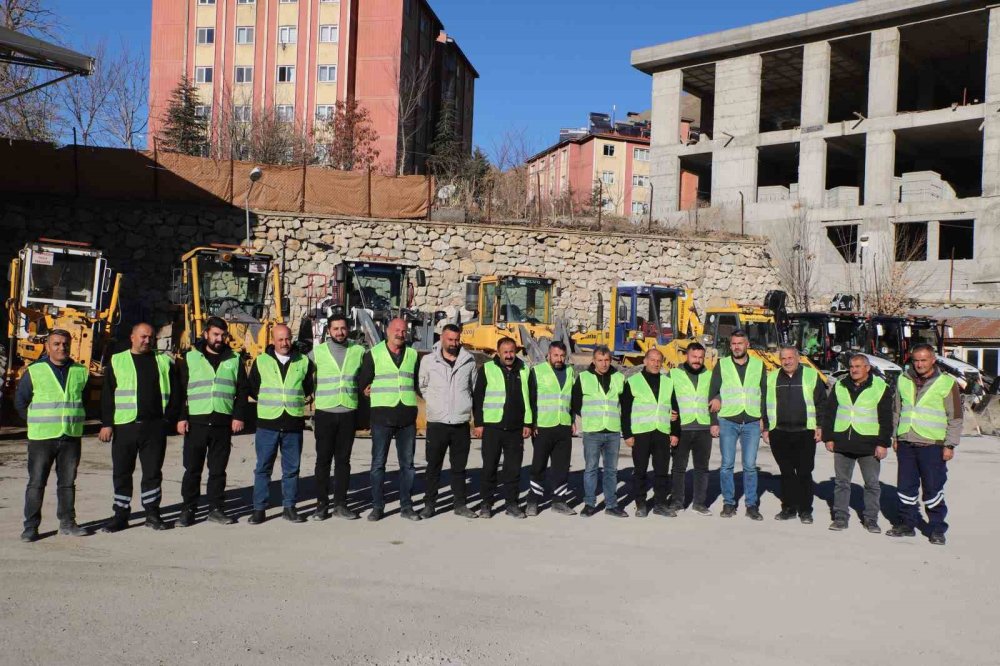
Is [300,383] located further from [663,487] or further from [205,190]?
[205,190]

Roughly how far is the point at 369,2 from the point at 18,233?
3113 cm

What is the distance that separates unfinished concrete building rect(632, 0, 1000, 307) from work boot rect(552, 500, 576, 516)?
27687mm

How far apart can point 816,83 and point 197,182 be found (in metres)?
25.0

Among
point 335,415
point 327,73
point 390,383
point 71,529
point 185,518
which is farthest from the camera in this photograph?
point 327,73

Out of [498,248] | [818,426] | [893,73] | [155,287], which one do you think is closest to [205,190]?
[155,287]

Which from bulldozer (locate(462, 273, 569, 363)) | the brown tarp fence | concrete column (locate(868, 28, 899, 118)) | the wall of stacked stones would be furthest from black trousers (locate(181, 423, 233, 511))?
concrete column (locate(868, 28, 899, 118))

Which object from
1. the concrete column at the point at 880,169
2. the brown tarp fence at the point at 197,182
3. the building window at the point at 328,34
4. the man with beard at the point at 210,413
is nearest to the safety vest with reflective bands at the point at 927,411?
the man with beard at the point at 210,413

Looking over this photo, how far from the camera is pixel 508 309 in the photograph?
72.4ft

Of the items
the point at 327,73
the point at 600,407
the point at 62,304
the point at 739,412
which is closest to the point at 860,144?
the point at 327,73

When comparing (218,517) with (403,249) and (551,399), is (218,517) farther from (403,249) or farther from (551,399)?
(403,249)

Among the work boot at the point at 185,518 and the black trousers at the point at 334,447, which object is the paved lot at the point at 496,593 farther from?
the black trousers at the point at 334,447

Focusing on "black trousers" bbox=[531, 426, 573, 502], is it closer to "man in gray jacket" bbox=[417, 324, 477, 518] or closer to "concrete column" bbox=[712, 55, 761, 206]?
"man in gray jacket" bbox=[417, 324, 477, 518]

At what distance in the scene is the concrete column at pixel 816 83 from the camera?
37062 mm

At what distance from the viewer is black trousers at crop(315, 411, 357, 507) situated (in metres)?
8.47
